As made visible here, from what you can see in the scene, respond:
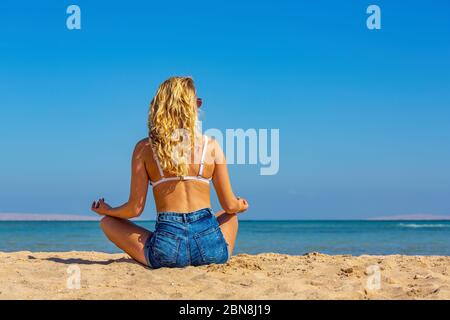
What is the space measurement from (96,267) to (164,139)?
1571mm

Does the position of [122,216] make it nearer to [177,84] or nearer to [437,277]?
[177,84]

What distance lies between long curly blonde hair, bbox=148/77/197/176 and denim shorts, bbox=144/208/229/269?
0.43 m

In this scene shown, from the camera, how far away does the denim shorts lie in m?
5.23

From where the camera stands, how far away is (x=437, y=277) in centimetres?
533

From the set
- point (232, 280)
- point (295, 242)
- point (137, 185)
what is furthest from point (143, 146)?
point (295, 242)

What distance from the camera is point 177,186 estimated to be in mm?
5285

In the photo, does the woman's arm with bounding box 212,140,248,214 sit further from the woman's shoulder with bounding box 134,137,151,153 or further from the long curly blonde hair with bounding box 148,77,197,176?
the woman's shoulder with bounding box 134,137,151,153

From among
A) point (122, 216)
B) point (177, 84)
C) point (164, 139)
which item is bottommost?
point (122, 216)

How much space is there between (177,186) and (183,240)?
0.49 meters

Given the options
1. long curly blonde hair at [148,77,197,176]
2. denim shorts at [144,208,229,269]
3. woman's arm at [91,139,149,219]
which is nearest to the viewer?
long curly blonde hair at [148,77,197,176]

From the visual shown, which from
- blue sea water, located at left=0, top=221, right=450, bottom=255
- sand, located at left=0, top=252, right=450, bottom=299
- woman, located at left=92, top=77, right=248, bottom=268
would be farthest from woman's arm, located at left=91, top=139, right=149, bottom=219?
blue sea water, located at left=0, top=221, right=450, bottom=255

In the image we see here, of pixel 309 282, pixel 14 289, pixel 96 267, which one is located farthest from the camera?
pixel 96 267
